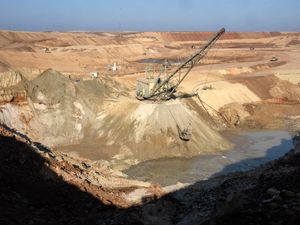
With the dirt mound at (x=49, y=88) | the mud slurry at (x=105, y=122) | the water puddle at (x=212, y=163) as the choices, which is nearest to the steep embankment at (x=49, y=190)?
the water puddle at (x=212, y=163)

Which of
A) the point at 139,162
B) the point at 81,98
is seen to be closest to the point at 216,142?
the point at 139,162

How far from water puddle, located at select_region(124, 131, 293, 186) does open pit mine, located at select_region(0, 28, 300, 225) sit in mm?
80

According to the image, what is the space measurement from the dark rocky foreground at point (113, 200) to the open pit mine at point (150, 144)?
0.16 feet

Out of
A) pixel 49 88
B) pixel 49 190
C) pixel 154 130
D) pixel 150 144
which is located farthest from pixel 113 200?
pixel 49 88

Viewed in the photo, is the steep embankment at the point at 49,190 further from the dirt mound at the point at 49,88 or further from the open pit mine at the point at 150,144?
the dirt mound at the point at 49,88

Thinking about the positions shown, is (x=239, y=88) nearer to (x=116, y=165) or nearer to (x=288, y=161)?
(x=116, y=165)

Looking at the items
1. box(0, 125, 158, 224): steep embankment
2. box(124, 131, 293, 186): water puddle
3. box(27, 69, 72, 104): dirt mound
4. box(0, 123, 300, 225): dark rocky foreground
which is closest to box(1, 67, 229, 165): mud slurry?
box(27, 69, 72, 104): dirt mound

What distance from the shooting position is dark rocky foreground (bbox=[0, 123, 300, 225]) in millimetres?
11141

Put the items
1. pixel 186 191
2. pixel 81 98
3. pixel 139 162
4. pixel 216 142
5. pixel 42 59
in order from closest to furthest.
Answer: pixel 186 191, pixel 139 162, pixel 216 142, pixel 81 98, pixel 42 59

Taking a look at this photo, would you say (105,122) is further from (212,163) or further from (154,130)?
(212,163)

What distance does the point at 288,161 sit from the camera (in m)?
20.1

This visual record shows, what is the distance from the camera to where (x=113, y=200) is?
17438mm

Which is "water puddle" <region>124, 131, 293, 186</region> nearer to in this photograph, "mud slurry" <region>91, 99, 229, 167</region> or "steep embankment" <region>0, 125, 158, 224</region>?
"mud slurry" <region>91, 99, 229, 167</region>

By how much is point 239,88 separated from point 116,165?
81.7ft
